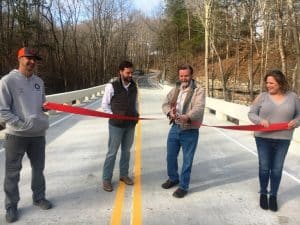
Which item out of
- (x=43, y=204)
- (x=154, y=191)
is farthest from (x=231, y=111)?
(x=43, y=204)

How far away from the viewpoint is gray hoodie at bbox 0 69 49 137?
5422mm

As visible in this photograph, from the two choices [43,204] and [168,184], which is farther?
[168,184]

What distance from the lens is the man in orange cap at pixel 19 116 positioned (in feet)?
17.9

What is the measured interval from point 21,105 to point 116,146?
6.18 ft

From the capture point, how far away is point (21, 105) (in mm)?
5551

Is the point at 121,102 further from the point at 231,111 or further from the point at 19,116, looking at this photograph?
the point at 231,111

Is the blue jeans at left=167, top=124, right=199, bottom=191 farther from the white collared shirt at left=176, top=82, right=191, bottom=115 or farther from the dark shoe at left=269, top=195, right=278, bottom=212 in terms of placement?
the dark shoe at left=269, top=195, right=278, bottom=212

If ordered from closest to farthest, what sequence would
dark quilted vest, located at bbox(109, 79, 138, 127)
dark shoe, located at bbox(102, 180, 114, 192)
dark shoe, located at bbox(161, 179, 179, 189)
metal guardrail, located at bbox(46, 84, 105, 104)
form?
dark quilted vest, located at bbox(109, 79, 138, 127) → dark shoe, located at bbox(102, 180, 114, 192) → dark shoe, located at bbox(161, 179, 179, 189) → metal guardrail, located at bbox(46, 84, 105, 104)

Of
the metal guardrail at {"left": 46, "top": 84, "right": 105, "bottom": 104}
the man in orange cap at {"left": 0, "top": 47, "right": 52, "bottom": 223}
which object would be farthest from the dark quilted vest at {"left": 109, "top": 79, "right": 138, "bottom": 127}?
the metal guardrail at {"left": 46, "top": 84, "right": 105, "bottom": 104}

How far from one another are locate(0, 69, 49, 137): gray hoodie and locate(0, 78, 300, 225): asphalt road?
43.3 inches

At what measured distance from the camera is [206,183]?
7.61 m

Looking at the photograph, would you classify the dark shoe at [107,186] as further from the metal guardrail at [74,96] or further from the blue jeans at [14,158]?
the metal guardrail at [74,96]

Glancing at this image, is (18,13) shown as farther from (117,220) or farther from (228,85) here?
(117,220)

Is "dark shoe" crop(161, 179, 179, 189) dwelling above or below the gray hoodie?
below
